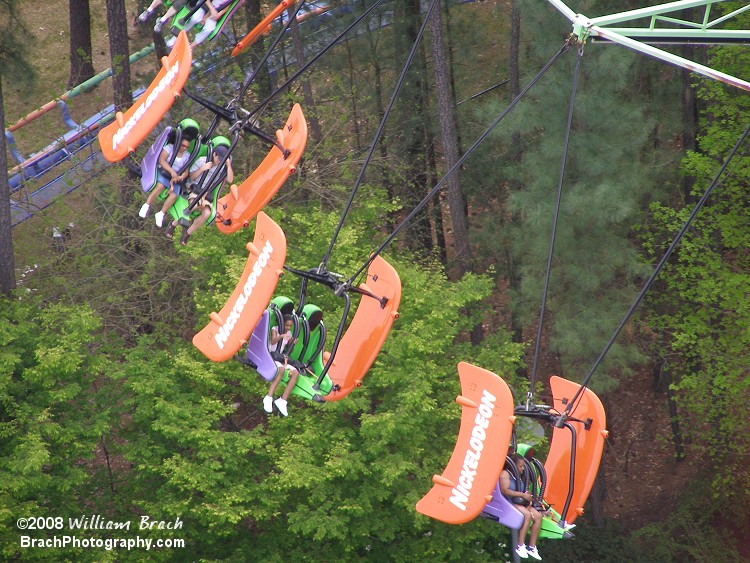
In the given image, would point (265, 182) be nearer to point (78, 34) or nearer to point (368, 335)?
point (368, 335)

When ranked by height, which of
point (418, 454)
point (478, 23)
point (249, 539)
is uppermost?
point (478, 23)

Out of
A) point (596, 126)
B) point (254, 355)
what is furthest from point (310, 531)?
point (596, 126)

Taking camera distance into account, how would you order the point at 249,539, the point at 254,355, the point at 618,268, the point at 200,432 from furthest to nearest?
1. the point at 618,268
2. the point at 249,539
3. the point at 200,432
4. the point at 254,355

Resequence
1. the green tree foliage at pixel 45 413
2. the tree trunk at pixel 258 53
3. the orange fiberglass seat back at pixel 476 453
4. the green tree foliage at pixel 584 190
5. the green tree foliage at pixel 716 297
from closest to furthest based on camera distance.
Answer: the orange fiberglass seat back at pixel 476 453, the green tree foliage at pixel 45 413, the green tree foliage at pixel 584 190, the green tree foliage at pixel 716 297, the tree trunk at pixel 258 53

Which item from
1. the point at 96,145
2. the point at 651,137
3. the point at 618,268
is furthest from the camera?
the point at 96,145

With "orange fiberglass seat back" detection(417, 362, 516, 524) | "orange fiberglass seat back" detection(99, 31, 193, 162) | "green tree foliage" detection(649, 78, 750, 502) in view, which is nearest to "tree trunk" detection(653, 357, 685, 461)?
"green tree foliage" detection(649, 78, 750, 502)

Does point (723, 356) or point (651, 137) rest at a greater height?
point (651, 137)

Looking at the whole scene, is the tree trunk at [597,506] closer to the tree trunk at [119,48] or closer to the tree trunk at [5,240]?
the tree trunk at [5,240]

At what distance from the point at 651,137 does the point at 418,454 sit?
9.04 metres

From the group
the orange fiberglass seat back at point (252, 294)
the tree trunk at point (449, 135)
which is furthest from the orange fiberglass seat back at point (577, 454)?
the tree trunk at point (449, 135)

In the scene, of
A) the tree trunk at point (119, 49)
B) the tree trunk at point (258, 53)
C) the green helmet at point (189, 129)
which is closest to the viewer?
the green helmet at point (189, 129)

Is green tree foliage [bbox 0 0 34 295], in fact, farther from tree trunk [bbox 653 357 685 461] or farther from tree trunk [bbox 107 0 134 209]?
tree trunk [bbox 653 357 685 461]

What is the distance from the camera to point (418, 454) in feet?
59.9

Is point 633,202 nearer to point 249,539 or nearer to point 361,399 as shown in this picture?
point 361,399
